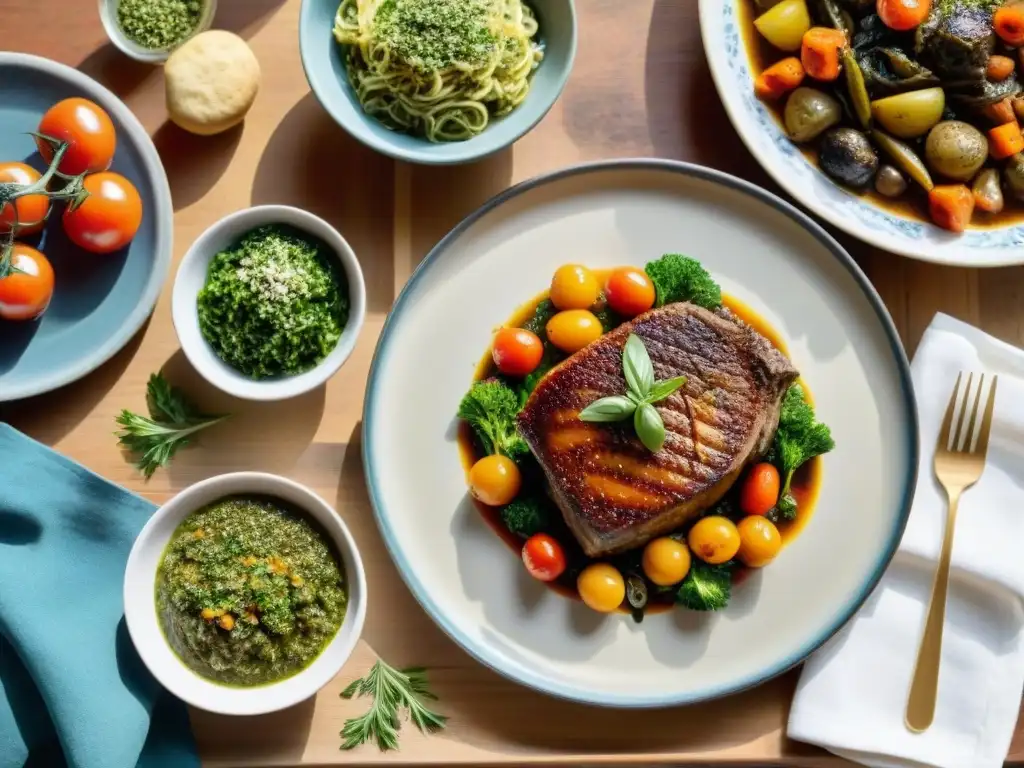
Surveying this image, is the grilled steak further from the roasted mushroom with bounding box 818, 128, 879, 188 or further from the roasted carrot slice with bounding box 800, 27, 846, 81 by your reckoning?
the roasted carrot slice with bounding box 800, 27, 846, 81

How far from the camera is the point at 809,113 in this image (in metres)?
3.00

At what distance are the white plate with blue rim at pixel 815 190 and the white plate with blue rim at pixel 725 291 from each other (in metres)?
0.09

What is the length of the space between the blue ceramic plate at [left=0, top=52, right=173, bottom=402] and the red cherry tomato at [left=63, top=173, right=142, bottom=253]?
88 millimetres

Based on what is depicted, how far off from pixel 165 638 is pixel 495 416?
1157 millimetres

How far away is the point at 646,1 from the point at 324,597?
7.12ft

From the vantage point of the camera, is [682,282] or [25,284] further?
[682,282]

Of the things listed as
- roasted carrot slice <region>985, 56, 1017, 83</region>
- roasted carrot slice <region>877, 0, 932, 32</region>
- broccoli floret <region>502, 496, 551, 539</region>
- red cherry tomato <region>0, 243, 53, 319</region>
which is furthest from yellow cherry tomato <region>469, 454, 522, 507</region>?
roasted carrot slice <region>985, 56, 1017, 83</region>

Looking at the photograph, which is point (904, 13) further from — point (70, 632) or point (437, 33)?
point (70, 632)

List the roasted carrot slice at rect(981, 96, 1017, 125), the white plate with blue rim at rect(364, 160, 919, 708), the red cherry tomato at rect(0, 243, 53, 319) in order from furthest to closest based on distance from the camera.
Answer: the roasted carrot slice at rect(981, 96, 1017, 125) → the white plate with blue rim at rect(364, 160, 919, 708) → the red cherry tomato at rect(0, 243, 53, 319)

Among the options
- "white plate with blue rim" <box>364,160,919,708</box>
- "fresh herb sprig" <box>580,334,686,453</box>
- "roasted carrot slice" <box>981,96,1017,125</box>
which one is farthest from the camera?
"roasted carrot slice" <box>981,96,1017,125</box>

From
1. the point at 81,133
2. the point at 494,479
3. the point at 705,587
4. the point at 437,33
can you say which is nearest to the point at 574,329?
the point at 494,479

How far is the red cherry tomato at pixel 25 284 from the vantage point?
9.27ft

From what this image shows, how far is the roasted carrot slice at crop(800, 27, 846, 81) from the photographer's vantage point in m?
2.99

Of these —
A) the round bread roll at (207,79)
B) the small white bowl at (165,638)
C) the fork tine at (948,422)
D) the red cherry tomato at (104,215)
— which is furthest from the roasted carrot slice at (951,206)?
the red cherry tomato at (104,215)
